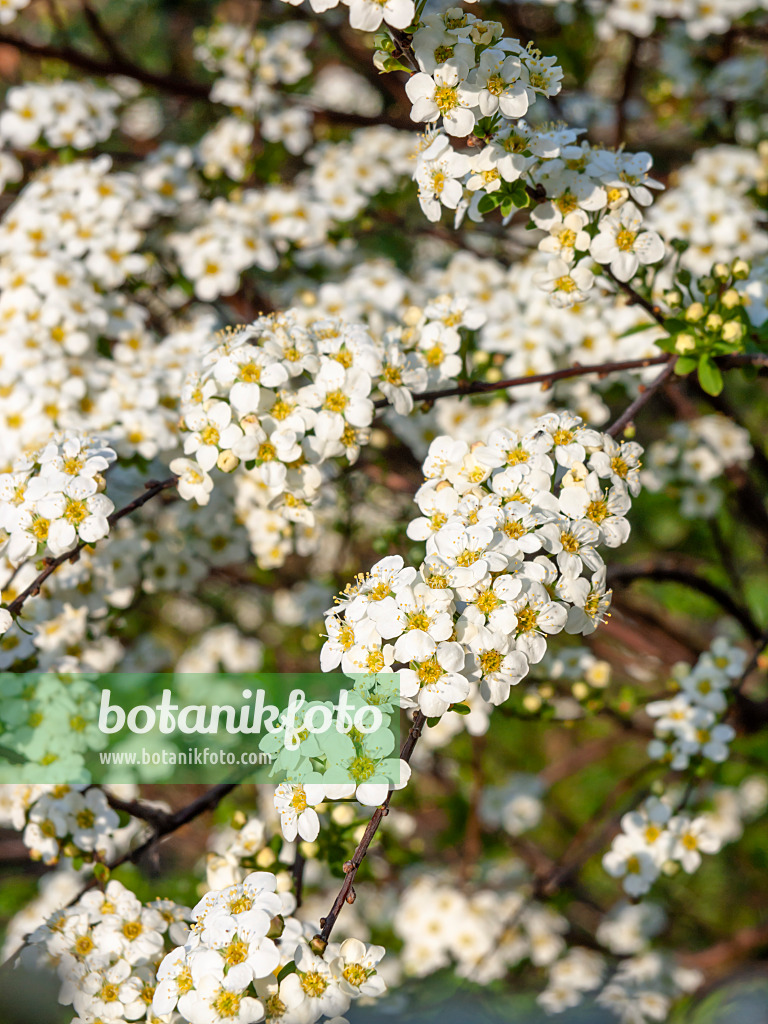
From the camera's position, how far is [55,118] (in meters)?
3.17

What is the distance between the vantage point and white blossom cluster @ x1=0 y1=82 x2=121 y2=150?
3.13 meters

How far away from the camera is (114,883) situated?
196cm

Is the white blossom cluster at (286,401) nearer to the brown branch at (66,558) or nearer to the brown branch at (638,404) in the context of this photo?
the brown branch at (66,558)

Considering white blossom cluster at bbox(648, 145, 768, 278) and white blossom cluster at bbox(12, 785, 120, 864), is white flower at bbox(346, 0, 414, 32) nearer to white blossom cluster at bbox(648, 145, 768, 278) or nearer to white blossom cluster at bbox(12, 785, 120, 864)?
white blossom cluster at bbox(648, 145, 768, 278)

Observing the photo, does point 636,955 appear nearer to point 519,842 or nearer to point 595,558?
point 519,842

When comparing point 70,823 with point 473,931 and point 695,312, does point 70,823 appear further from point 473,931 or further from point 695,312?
point 695,312

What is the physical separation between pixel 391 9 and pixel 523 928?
3255 millimetres

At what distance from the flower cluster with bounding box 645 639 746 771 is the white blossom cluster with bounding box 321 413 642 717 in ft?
3.05

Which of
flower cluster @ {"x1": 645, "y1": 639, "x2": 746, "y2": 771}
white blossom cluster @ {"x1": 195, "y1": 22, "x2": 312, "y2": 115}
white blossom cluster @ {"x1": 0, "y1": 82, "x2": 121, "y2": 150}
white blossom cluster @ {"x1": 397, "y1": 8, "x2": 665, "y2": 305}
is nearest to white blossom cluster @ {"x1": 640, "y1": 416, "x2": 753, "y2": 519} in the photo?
flower cluster @ {"x1": 645, "y1": 639, "x2": 746, "y2": 771}

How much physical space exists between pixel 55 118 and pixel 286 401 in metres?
2.01

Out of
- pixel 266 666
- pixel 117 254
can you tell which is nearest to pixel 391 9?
pixel 117 254

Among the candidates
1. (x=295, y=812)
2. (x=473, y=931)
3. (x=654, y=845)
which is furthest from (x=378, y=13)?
(x=473, y=931)

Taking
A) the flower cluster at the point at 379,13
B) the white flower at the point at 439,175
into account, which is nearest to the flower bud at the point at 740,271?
the white flower at the point at 439,175

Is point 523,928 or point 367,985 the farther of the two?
point 523,928
